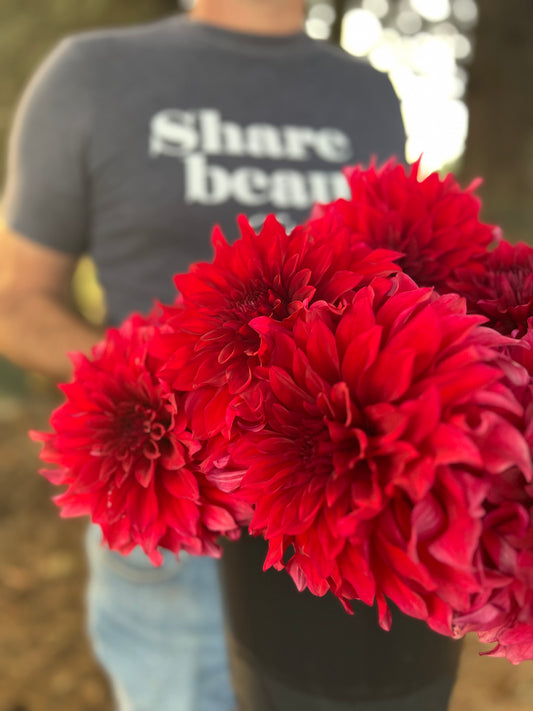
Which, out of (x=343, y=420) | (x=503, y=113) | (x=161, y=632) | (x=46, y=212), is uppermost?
(x=343, y=420)

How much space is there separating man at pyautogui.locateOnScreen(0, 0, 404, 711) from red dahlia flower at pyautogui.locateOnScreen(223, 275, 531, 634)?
599 millimetres

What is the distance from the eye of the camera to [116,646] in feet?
3.11

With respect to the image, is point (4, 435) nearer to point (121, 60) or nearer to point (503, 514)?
point (121, 60)

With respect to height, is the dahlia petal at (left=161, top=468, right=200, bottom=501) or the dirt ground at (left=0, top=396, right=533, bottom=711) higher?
the dahlia petal at (left=161, top=468, right=200, bottom=501)

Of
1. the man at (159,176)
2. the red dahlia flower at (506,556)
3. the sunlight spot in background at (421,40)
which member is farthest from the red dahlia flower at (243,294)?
the sunlight spot in background at (421,40)

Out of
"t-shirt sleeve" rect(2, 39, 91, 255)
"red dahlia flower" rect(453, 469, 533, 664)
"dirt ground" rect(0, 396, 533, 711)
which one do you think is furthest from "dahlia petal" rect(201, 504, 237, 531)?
"dirt ground" rect(0, 396, 533, 711)

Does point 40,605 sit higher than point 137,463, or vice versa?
point 137,463

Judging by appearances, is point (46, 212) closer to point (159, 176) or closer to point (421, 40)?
point (159, 176)

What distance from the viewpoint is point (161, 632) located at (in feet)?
2.99

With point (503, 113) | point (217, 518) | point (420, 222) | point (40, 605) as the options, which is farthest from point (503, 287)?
point (503, 113)

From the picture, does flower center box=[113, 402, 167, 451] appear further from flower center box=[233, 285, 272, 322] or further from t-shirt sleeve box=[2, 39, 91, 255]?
t-shirt sleeve box=[2, 39, 91, 255]

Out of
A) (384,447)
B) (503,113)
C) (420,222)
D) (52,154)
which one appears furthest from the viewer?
(503,113)

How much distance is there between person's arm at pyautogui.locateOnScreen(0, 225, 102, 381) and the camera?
33.5 inches

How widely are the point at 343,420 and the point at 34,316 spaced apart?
2.34ft
